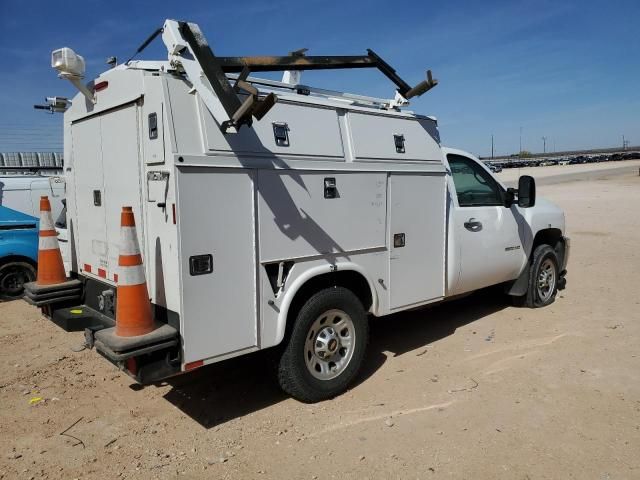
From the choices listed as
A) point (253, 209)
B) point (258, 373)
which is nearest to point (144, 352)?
point (253, 209)

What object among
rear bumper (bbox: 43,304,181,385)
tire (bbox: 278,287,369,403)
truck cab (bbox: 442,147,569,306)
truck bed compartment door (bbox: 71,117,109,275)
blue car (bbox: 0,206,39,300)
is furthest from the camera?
blue car (bbox: 0,206,39,300)

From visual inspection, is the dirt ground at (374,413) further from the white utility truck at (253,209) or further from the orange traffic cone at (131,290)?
the orange traffic cone at (131,290)

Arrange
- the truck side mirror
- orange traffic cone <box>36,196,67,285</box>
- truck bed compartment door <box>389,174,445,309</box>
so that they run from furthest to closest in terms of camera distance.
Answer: the truck side mirror
truck bed compartment door <box>389,174,445,309</box>
orange traffic cone <box>36,196,67,285</box>

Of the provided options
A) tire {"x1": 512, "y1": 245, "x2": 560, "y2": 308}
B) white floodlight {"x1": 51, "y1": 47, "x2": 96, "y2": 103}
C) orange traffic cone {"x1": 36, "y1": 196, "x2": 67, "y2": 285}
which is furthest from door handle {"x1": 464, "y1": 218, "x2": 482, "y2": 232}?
orange traffic cone {"x1": 36, "y1": 196, "x2": 67, "y2": 285}

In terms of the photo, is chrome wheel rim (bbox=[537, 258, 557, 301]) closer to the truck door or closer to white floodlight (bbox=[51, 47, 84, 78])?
the truck door

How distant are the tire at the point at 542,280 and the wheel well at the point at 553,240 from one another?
0.15 metres

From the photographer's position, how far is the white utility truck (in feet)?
10.9

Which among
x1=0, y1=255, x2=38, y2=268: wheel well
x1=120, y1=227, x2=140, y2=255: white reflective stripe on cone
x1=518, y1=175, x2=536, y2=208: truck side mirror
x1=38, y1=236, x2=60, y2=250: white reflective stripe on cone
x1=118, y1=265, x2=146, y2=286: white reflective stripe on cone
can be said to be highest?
x1=518, y1=175, x2=536, y2=208: truck side mirror

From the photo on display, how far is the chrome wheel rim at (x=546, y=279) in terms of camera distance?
6992mm

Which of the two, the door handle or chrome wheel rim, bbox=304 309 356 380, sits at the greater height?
the door handle

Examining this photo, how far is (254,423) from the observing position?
3910mm

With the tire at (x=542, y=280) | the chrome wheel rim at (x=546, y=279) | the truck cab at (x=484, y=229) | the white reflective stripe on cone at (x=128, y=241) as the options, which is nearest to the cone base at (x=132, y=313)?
the white reflective stripe on cone at (x=128, y=241)

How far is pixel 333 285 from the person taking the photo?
14.1 feet

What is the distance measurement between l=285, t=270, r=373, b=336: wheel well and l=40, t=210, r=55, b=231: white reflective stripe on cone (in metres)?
2.47
